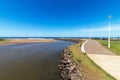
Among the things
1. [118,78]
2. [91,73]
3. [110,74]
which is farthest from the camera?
[91,73]

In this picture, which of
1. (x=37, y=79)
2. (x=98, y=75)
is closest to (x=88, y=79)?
(x=98, y=75)

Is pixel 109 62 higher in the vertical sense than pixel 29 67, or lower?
higher

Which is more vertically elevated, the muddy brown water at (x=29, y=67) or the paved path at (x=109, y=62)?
the paved path at (x=109, y=62)

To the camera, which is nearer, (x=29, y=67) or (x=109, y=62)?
(x=109, y=62)

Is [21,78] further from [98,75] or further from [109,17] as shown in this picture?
[109,17]

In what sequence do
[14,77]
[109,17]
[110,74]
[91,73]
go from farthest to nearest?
1. [109,17]
2. [14,77]
3. [91,73]
4. [110,74]

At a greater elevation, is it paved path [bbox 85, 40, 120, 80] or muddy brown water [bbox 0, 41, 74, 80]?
paved path [bbox 85, 40, 120, 80]

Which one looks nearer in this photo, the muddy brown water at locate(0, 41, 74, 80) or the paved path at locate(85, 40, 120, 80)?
the paved path at locate(85, 40, 120, 80)

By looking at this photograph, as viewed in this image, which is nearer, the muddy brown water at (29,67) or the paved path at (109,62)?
the paved path at (109,62)

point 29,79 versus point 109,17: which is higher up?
point 109,17

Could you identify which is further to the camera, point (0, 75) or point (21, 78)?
point (0, 75)
